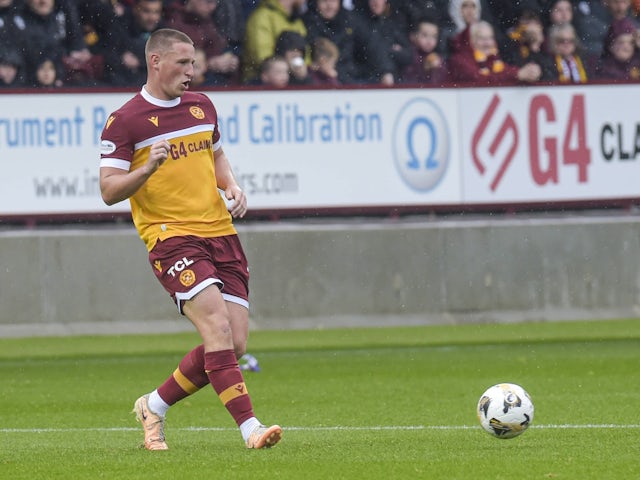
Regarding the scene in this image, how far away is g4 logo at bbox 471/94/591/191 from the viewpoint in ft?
58.1

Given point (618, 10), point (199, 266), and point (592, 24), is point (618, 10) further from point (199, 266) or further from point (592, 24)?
point (199, 266)

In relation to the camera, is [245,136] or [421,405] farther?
[245,136]

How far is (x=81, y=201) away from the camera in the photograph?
17.0 meters

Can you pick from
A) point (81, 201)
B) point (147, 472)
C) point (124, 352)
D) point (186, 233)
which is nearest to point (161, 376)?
point (124, 352)

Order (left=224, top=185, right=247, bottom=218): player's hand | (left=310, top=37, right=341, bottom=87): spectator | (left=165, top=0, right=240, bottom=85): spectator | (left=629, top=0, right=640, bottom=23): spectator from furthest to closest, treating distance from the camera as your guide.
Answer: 1. (left=629, top=0, right=640, bottom=23): spectator
2. (left=310, top=37, right=341, bottom=87): spectator
3. (left=165, top=0, right=240, bottom=85): spectator
4. (left=224, top=185, right=247, bottom=218): player's hand

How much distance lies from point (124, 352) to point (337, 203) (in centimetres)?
311

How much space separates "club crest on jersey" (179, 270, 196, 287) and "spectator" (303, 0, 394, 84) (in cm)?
960

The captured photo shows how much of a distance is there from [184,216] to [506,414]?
73.9 inches

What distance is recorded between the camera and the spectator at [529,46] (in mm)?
18109

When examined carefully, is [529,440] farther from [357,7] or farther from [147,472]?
[357,7]

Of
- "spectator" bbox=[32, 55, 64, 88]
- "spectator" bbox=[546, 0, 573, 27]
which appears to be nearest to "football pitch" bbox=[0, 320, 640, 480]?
"spectator" bbox=[32, 55, 64, 88]

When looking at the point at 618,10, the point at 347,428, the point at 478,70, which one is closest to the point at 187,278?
the point at 347,428

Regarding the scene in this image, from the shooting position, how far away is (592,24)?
62.0 feet

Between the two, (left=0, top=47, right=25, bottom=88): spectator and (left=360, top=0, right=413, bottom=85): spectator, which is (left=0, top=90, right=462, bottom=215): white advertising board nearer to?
(left=0, top=47, right=25, bottom=88): spectator
